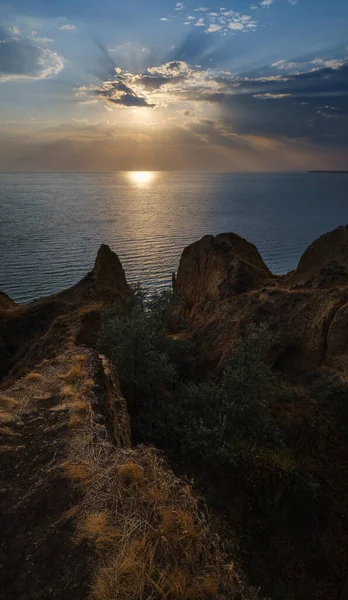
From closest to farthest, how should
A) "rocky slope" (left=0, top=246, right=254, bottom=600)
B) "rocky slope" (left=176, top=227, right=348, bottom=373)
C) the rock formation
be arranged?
"rocky slope" (left=0, top=246, right=254, bottom=600), "rocky slope" (left=176, top=227, right=348, bottom=373), the rock formation

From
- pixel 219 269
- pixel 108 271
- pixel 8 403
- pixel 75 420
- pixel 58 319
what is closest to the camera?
pixel 75 420

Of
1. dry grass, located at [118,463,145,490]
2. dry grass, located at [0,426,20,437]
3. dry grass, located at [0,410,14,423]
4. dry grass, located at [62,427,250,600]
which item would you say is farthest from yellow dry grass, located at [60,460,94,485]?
dry grass, located at [0,410,14,423]

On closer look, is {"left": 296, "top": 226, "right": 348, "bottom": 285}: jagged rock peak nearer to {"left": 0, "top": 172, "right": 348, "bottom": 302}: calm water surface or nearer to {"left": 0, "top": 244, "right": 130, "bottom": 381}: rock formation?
{"left": 0, "top": 244, "right": 130, "bottom": 381}: rock formation

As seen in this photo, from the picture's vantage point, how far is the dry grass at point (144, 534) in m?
5.50

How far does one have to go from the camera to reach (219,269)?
129ft

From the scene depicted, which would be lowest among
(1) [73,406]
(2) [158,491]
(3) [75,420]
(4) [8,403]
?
(4) [8,403]

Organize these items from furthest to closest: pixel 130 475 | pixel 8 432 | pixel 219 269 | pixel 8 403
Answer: pixel 219 269
pixel 8 403
pixel 8 432
pixel 130 475

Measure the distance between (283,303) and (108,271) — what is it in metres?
22.1

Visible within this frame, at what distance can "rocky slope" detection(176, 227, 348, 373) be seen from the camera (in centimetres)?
2338

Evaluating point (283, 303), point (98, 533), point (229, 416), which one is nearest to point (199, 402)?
point (229, 416)

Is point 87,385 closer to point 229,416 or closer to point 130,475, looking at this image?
point 130,475

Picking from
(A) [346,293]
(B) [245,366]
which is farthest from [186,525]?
(A) [346,293]

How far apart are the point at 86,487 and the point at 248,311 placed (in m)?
21.4

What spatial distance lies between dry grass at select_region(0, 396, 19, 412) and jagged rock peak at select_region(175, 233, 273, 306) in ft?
84.3
